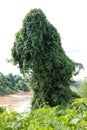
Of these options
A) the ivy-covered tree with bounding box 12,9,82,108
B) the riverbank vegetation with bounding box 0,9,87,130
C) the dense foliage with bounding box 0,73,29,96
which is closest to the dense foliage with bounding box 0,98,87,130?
the riverbank vegetation with bounding box 0,9,87,130

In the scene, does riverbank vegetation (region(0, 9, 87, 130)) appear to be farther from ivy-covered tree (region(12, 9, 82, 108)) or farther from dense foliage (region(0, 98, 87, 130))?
dense foliage (region(0, 98, 87, 130))

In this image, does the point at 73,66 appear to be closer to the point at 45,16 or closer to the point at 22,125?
the point at 45,16

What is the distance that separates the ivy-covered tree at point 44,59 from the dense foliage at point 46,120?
253 inches

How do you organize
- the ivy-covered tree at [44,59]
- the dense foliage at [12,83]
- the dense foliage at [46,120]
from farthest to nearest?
the dense foliage at [12,83], the ivy-covered tree at [44,59], the dense foliage at [46,120]

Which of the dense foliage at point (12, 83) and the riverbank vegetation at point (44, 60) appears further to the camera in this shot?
the dense foliage at point (12, 83)

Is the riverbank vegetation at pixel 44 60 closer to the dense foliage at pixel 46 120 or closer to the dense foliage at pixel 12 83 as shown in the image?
the dense foliage at pixel 46 120

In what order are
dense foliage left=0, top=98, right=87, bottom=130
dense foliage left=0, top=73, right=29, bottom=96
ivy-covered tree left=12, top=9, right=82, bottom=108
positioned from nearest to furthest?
dense foliage left=0, top=98, right=87, bottom=130, ivy-covered tree left=12, top=9, right=82, bottom=108, dense foliage left=0, top=73, right=29, bottom=96

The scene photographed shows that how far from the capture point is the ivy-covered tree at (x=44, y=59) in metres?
7.88

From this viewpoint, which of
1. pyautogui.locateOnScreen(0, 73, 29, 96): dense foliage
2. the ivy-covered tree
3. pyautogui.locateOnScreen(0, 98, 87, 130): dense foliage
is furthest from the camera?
pyautogui.locateOnScreen(0, 73, 29, 96): dense foliage

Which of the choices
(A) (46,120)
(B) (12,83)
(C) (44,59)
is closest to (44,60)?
(C) (44,59)

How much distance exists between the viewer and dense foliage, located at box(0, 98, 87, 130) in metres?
1.13

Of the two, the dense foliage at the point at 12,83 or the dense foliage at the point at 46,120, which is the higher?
the dense foliage at the point at 12,83

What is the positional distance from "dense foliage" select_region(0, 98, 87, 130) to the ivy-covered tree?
6.42m

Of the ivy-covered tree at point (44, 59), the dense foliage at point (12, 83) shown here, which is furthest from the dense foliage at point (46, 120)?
the dense foliage at point (12, 83)
